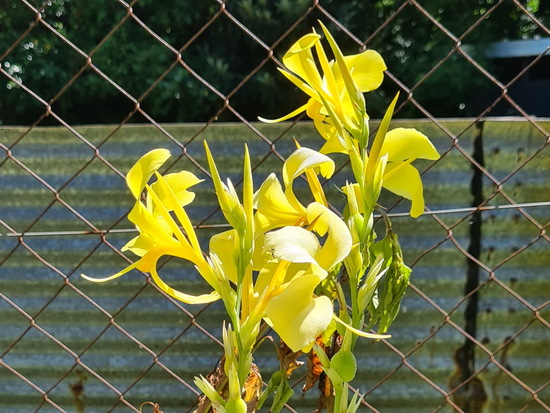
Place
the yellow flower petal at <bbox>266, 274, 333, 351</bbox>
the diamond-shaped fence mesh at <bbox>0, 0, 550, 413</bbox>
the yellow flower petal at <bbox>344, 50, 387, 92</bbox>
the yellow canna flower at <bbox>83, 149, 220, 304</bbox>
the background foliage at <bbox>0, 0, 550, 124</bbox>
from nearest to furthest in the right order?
the yellow flower petal at <bbox>266, 274, 333, 351</bbox> → the yellow canna flower at <bbox>83, 149, 220, 304</bbox> → the yellow flower petal at <bbox>344, 50, 387, 92</bbox> → the diamond-shaped fence mesh at <bbox>0, 0, 550, 413</bbox> → the background foliage at <bbox>0, 0, 550, 124</bbox>

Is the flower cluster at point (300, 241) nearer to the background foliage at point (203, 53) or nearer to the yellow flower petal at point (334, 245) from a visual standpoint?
the yellow flower petal at point (334, 245)

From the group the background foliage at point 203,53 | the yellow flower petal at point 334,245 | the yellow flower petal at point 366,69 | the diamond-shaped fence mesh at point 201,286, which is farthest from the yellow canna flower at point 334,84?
the background foliage at point 203,53

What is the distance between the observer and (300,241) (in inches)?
22.5

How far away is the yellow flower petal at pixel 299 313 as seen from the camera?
0.54 m

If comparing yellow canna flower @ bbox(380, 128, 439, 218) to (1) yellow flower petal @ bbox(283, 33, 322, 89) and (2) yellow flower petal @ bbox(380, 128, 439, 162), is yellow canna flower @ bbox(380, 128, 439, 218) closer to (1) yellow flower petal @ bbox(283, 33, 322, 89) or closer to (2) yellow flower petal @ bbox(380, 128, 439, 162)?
(2) yellow flower petal @ bbox(380, 128, 439, 162)

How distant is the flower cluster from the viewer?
57 centimetres

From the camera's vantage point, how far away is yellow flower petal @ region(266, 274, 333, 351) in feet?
1.76

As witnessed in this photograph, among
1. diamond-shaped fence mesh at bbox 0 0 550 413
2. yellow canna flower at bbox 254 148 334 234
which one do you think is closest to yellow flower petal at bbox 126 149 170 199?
yellow canna flower at bbox 254 148 334 234

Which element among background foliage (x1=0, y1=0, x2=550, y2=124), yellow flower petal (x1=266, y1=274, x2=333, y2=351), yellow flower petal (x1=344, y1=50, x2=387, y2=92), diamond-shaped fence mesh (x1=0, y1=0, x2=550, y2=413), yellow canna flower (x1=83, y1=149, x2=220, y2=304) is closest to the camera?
yellow flower petal (x1=266, y1=274, x2=333, y2=351)

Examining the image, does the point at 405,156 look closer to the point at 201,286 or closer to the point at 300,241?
the point at 300,241

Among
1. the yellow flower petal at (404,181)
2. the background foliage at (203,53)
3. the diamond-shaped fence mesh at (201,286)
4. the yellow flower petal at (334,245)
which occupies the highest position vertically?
the yellow flower petal at (334,245)

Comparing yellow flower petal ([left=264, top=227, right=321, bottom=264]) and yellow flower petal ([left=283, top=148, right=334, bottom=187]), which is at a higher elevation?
yellow flower petal ([left=283, top=148, right=334, bottom=187])

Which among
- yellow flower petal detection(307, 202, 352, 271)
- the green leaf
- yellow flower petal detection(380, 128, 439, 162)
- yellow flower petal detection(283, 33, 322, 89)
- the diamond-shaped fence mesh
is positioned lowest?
the diamond-shaped fence mesh

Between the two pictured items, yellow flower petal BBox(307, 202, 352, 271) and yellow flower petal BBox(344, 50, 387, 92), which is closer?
yellow flower petal BBox(307, 202, 352, 271)
